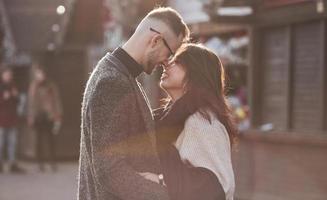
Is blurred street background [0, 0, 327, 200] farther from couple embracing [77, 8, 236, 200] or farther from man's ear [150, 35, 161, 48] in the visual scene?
man's ear [150, 35, 161, 48]

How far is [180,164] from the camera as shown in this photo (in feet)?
12.4

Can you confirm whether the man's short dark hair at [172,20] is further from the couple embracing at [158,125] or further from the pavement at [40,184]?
the pavement at [40,184]

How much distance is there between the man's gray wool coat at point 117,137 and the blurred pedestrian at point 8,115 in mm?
10901

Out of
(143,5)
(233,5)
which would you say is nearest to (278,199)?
(233,5)

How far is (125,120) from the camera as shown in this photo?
11.6 ft

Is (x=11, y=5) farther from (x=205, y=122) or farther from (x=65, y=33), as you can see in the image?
(x=205, y=122)

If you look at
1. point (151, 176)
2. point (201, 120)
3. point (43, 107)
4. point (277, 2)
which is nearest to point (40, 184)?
point (43, 107)

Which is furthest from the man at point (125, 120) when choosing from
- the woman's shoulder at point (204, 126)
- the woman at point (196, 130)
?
the woman's shoulder at point (204, 126)

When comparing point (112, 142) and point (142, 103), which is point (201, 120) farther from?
point (112, 142)

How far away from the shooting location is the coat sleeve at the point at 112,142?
3.50 metres

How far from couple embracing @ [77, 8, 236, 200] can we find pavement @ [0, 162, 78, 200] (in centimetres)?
686

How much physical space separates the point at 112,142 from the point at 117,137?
0.03m

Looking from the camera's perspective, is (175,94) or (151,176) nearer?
(151,176)

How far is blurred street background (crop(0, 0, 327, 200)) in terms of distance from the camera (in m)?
9.72
